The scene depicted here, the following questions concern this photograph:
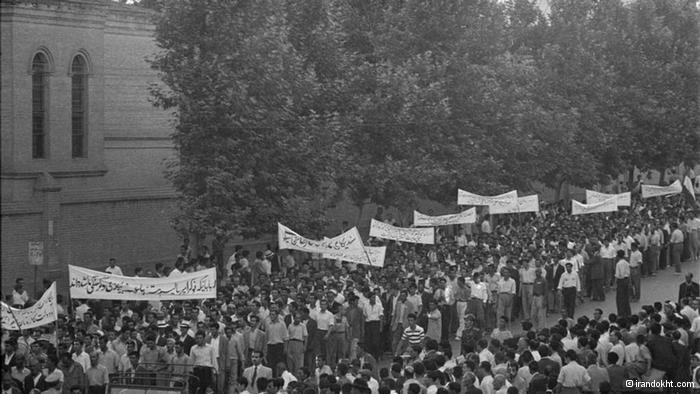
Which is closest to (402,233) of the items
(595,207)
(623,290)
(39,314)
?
(623,290)

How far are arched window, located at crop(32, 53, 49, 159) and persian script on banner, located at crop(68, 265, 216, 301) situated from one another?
13128 millimetres

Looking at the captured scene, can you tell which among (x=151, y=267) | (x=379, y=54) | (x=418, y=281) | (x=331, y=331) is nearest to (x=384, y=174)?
(x=379, y=54)

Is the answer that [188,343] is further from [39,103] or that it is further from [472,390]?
[39,103]

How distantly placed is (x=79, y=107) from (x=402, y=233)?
35.5 ft

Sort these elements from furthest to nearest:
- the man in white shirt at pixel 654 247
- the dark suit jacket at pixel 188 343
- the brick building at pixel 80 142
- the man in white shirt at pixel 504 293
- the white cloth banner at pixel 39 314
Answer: the man in white shirt at pixel 654 247 < the brick building at pixel 80 142 < the man in white shirt at pixel 504 293 < the dark suit jacket at pixel 188 343 < the white cloth banner at pixel 39 314

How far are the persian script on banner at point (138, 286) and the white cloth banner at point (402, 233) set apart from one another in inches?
319

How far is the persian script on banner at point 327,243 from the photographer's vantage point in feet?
83.4

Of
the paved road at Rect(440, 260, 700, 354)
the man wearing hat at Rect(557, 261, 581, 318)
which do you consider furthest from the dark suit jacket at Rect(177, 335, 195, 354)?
the man wearing hat at Rect(557, 261, 581, 318)

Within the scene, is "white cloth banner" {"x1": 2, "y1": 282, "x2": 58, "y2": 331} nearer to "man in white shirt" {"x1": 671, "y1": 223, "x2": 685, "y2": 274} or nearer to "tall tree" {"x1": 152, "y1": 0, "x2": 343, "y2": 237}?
"tall tree" {"x1": 152, "y1": 0, "x2": 343, "y2": 237}

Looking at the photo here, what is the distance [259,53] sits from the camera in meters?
29.5

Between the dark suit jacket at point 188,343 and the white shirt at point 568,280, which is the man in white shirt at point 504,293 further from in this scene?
the dark suit jacket at point 188,343

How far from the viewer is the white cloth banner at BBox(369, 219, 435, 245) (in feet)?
93.4

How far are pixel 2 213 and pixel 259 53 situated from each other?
7238 millimetres

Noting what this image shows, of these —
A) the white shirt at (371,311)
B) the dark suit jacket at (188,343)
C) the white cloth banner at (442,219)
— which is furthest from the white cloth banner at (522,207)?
the dark suit jacket at (188,343)
